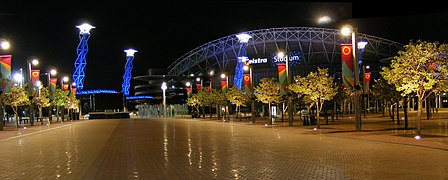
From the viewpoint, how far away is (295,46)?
138 metres

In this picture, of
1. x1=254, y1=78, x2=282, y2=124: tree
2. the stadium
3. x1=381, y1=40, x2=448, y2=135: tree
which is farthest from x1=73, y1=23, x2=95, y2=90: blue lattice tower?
x1=381, y1=40, x2=448, y2=135: tree

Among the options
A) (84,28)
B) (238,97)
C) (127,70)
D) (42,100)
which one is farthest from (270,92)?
(127,70)

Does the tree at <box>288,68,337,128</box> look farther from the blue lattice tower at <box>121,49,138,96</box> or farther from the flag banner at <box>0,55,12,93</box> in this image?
the blue lattice tower at <box>121,49,138,96</box>

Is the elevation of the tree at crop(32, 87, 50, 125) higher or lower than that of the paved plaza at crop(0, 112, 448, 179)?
higher

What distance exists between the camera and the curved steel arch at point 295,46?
127062mm

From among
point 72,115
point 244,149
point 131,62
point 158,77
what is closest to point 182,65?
point 158,77

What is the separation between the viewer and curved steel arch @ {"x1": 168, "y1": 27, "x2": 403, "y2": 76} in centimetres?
12706

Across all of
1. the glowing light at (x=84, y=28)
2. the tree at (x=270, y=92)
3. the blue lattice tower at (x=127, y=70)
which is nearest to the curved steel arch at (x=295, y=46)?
the blue lattice tower at (x=127, y=70)

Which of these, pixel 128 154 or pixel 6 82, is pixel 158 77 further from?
pixel 128 154

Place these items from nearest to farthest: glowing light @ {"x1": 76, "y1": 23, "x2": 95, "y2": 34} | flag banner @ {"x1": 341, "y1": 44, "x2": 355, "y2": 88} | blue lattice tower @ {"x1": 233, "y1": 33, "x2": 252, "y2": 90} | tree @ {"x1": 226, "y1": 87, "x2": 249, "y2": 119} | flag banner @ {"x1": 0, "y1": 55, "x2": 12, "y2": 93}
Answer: flag banner @ {"x1": 341, "y1": 44, "x2": 355, "y2": 88}, flag banner @ {"x1": 0, "y1": 55, "x2": 12, "y2": 93}, tree @ {"x1": 226, "y1": 87, "x2": 249, "y2": 119}, glowing light @ {"x1": 76, "y1": 23, "x2": 95, "y2": 34}, blue lattice tower @ {"x1": 233, "y1": 33, "x2": 252, "y2": 90}

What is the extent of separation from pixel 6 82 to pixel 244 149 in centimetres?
2426

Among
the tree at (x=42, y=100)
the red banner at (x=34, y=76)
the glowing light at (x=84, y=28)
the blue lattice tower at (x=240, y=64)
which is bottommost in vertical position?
the tree at (x=42, y=100)

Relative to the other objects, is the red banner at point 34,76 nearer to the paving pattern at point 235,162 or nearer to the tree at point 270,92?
the tree at point 270,92

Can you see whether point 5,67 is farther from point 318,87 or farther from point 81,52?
point 81,52
